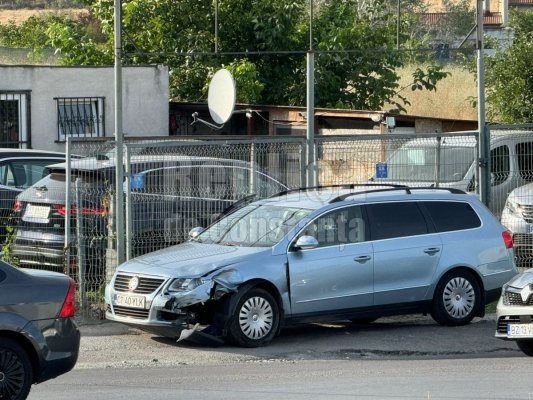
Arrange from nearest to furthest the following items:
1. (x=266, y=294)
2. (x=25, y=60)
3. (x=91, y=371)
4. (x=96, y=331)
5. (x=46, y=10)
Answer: (x=91, y=371)
(x=266, y=294)
(x=96, y=331)
(x=25, y=60)
(x=46, y=10)

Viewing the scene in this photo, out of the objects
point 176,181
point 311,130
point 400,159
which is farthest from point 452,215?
point 176,181

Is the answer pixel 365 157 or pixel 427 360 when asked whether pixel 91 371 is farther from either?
pixel 365 157

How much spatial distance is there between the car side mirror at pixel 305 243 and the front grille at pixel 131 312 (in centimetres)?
182

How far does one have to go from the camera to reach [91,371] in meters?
11.0

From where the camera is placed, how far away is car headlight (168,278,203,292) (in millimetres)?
11891

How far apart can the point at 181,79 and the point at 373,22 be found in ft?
20.3

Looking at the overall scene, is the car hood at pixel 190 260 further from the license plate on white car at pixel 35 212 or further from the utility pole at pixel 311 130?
the utility pole at pixel 311 130

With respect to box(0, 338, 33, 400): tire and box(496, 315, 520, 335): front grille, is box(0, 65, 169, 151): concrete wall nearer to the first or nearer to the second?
box(496, 315, 520, 335): front grille

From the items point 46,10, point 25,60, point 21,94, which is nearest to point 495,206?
point 21,94

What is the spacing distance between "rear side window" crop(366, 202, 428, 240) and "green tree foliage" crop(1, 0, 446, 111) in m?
16.0

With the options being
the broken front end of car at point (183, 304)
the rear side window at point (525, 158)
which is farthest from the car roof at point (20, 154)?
the rear side window at point (525, 158)

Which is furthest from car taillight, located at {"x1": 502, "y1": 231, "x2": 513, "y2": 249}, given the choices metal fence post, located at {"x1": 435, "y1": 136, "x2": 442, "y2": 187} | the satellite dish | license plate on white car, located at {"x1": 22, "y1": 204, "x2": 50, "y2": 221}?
license plate on white car, located at {"x1": 22, "y1": 204, "x2": 50, "y2": 221}

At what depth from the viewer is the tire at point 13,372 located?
28.7 ft

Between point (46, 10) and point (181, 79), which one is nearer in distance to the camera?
point (181, 79)
